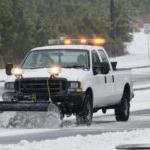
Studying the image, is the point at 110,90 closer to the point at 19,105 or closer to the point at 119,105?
the point at 119,105

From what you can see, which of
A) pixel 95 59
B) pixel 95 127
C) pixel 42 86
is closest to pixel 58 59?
pixel 95 59

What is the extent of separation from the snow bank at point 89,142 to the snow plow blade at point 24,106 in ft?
8.85

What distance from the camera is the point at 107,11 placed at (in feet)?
237

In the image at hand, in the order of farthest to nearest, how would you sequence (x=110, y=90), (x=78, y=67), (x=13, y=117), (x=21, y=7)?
1. (x=21, y=7)
2. (x=110, y=90)
3. (x=78, y=67)
4. (x=13, y=117)

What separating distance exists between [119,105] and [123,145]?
333 inches

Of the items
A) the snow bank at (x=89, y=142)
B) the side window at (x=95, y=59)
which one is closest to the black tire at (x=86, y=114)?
the side window at (x=95, y=59)

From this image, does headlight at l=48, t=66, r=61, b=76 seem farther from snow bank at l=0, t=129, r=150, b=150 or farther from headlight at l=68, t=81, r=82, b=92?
snow bank at l=0, t=129, r=150, b=150

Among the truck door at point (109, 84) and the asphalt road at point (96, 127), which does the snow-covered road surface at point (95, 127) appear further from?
the truck door at point (109, 84)

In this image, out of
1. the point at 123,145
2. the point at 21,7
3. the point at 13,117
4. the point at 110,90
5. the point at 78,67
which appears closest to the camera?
the point at 123,145

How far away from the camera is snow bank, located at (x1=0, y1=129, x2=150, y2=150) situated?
1324 cm

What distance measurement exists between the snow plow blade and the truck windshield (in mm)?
1505

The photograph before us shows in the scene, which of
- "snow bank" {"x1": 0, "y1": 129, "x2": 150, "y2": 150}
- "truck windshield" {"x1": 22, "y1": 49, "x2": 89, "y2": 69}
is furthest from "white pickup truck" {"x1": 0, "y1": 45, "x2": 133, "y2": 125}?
"snow bank" {"x1": 0, "y1": 129, "x2": 150, "y2": 150}

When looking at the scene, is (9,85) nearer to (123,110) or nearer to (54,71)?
(54,71)

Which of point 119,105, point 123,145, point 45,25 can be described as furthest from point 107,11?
point 123,145
